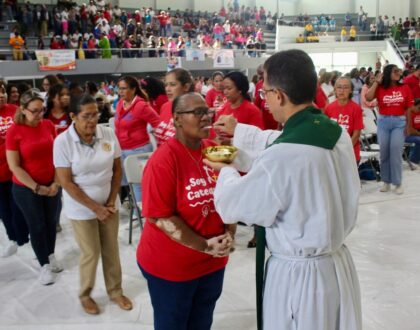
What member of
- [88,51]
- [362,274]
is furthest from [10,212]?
[88,51]

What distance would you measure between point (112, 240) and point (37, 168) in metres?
0.90

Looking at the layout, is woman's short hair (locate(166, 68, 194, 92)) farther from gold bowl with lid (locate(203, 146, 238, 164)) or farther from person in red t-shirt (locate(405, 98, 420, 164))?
person in red t-shirt (locate(405, 98, 420, 164))

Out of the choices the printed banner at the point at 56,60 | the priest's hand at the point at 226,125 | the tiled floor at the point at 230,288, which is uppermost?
the printed banner at the point at 56,60

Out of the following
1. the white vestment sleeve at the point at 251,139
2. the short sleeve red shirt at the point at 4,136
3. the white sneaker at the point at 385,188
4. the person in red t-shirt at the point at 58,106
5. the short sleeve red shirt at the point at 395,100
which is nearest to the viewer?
the white vestment sleeve at the point at 251,139

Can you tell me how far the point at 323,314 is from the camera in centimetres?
159

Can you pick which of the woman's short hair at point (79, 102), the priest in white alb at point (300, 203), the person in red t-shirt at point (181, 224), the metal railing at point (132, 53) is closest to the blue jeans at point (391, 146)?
the woman's short hair at point (79, 102)

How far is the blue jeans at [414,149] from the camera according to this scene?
7.41 m

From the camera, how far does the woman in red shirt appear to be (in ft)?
15.1

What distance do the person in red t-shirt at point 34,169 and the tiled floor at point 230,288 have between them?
0.99 ft

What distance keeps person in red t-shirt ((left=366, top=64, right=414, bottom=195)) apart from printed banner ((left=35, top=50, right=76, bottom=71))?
9588mm

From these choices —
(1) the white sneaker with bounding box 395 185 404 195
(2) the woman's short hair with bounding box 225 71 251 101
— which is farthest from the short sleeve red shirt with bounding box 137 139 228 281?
(1) the white sneaker with bounding box 395 185 404 195

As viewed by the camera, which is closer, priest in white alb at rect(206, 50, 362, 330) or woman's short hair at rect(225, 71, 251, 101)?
priest in white alb at rect(206, 50, 362, 330)

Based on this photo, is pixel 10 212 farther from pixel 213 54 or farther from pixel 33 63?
pixel 213 54

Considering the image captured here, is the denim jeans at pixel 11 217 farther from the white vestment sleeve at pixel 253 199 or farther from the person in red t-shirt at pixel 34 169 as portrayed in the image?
the white vestment sleeve at pixel 253 199
